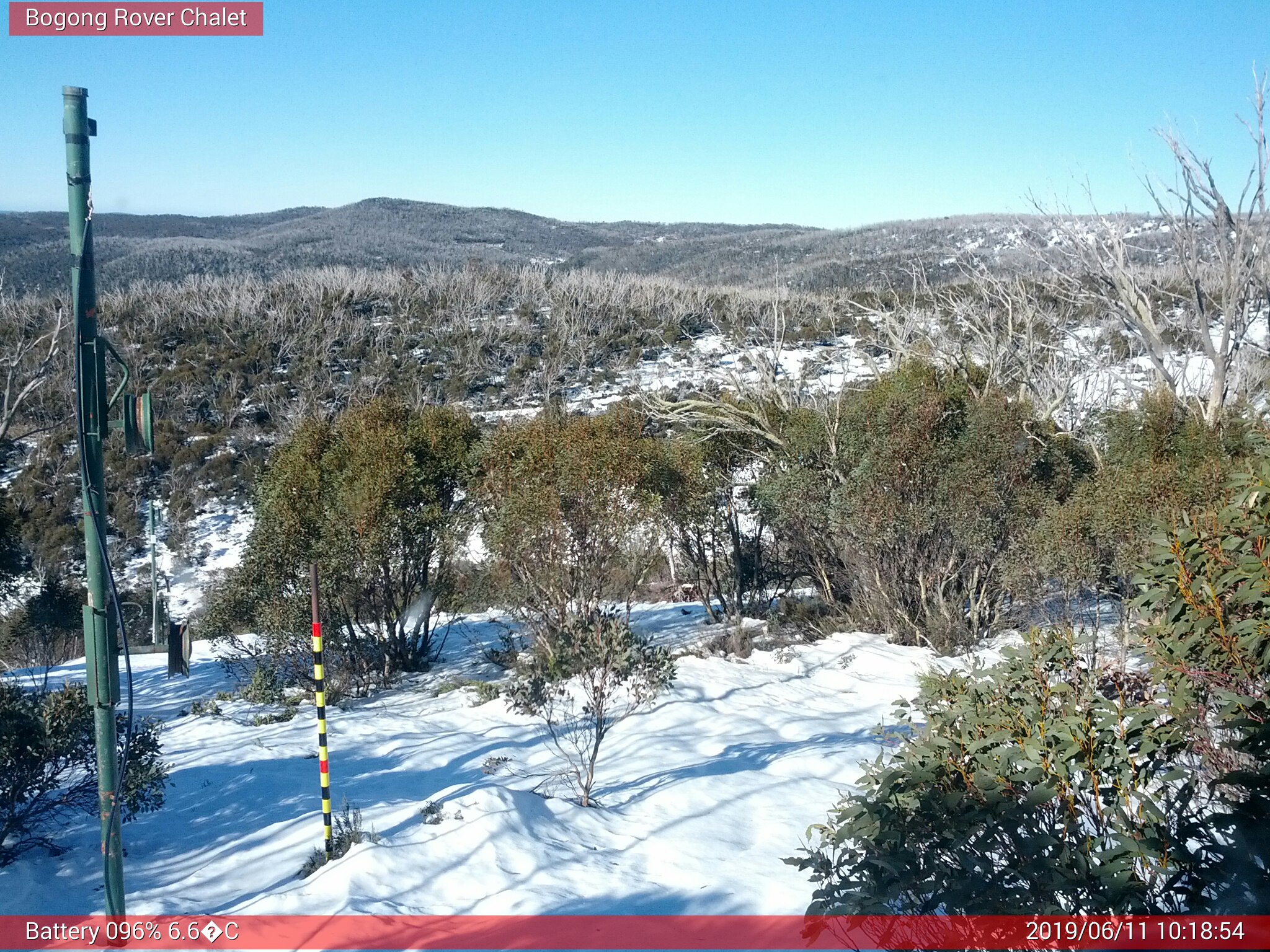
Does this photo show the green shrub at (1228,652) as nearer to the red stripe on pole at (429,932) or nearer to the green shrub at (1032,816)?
the green shrub at (1032,816)

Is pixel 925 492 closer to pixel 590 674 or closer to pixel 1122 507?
pixel 1122 507

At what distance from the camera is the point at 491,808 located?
5543 mm

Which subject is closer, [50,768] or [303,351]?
[50,768]

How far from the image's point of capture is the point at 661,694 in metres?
9.35

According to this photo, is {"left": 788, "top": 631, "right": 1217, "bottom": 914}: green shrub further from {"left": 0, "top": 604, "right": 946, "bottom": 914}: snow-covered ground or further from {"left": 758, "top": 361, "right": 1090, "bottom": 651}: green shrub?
{"left": 758, "top": 361, "right": 1090, "bottom": 651}: green shrub

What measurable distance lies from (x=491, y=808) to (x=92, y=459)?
3.21 meters

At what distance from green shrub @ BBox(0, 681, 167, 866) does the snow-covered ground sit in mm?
196

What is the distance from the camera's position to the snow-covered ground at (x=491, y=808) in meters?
4.67

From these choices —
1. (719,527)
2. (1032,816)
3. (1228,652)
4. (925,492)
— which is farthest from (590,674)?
(719,527)

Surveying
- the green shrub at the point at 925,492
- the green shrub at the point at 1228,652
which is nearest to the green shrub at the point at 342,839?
the green shrub at the point at 1228,652

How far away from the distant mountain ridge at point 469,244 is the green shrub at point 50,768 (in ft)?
142

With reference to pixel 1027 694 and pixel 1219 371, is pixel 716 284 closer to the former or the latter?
pixel 1219 371

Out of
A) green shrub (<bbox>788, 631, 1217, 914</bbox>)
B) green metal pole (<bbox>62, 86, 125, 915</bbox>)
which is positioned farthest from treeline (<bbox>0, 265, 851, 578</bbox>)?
green shrub (<bbox>788, 631, 1217, 914</bbox>)

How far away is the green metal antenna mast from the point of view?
11.1ft
